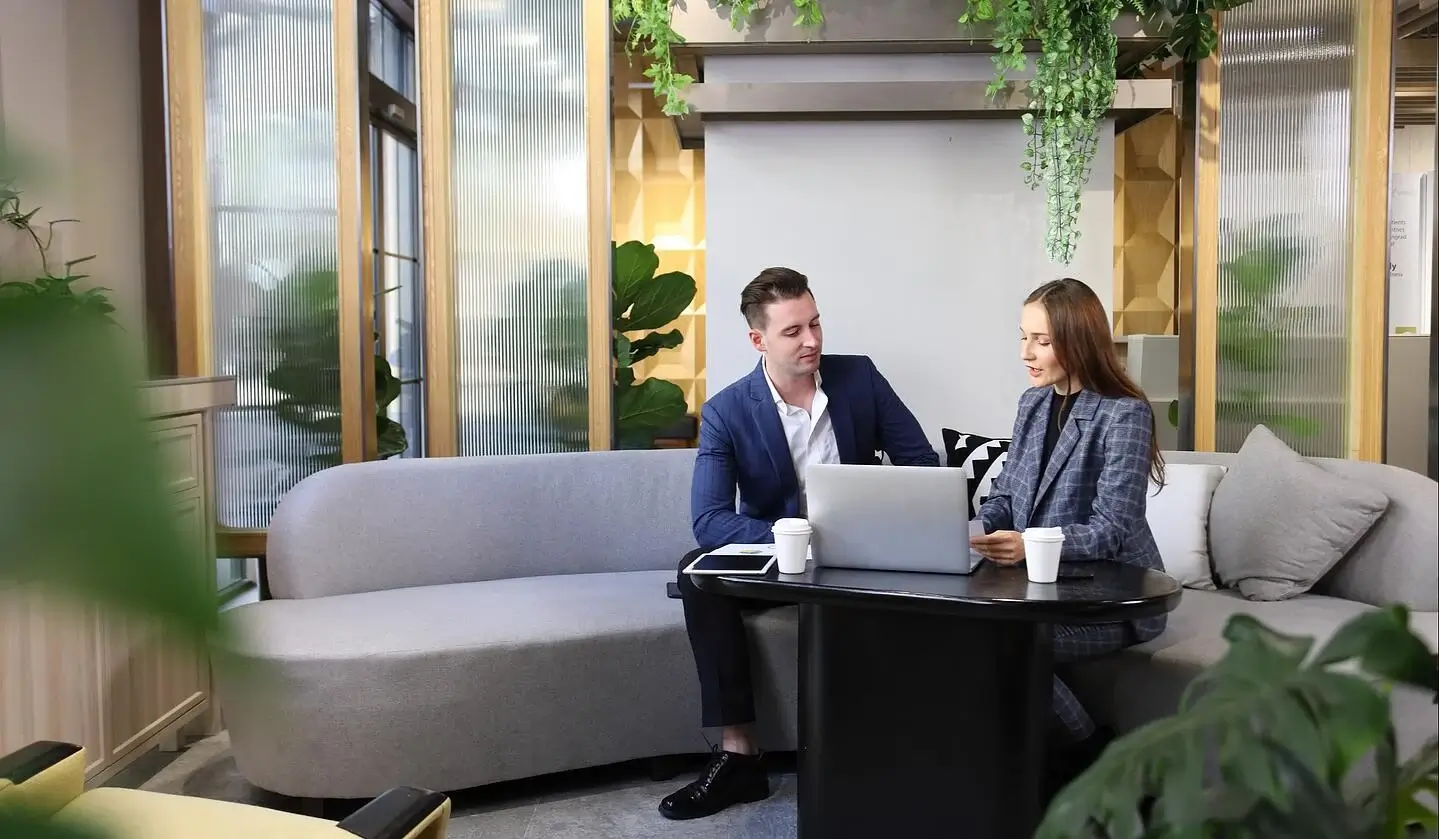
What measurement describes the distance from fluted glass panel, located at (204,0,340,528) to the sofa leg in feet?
4.80

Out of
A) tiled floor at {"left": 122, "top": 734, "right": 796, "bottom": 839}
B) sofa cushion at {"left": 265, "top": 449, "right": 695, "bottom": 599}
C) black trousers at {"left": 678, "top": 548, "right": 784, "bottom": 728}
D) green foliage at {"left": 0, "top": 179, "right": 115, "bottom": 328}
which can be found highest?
green foliage at {"left": 0, "top": 179, "right": 115, "bottom": 328}

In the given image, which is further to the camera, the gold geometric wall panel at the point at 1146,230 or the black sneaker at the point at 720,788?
the gold geometric wall panel at the point at 1146,230

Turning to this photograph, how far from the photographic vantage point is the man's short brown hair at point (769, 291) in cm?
309

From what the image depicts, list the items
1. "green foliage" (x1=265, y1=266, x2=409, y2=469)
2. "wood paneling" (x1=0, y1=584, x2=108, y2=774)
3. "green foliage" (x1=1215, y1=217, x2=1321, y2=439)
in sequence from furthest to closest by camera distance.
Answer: "green foliage" (x1=265, y1=266, x2=409, y2=469) < "green foliage" (x1=1215, y1=217, x2=1321, y2=439) < "wood paneling" (x1=0, y1=584, x2=108, y2=774)

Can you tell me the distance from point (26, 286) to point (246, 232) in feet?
12.4

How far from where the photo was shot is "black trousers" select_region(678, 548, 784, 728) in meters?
2.95

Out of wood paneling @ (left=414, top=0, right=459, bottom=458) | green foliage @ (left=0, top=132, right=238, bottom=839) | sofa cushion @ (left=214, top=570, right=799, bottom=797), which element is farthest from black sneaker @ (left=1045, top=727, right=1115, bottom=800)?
green foliage @ (left=0, top=132, right=238, bottom=839)

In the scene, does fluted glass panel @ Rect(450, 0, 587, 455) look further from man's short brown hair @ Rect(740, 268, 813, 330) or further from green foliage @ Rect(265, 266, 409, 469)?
man's short brown hair @ Rect(740, 268, 813, 330)

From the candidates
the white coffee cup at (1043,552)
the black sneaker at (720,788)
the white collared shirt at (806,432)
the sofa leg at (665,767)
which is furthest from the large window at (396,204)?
the white coffee cup at (1043,552)

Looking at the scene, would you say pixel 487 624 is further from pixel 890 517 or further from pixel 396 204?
pixel 396 204

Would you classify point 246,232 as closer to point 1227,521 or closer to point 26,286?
point 1227,521

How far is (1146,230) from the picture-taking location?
621cm

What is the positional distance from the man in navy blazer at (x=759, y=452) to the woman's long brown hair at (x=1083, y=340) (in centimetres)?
70

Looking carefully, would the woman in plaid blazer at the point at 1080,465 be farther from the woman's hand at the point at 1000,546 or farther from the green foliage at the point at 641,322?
the green foliage at the point at 641,322
